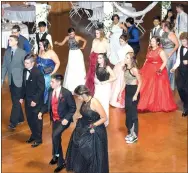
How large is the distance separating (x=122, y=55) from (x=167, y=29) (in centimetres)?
92

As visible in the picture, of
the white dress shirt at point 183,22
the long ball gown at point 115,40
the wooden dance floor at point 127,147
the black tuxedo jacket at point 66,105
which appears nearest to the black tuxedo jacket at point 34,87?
the wooden dance floor at point 127,147

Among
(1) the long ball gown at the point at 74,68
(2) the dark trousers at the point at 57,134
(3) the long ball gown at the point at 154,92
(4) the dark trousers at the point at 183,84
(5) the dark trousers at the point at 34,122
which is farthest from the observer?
(1) the long ball gown at the point at 74,68

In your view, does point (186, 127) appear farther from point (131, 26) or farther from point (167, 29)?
point (131, 26)

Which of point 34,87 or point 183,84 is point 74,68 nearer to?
point 183,84

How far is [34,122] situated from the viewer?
687 cm

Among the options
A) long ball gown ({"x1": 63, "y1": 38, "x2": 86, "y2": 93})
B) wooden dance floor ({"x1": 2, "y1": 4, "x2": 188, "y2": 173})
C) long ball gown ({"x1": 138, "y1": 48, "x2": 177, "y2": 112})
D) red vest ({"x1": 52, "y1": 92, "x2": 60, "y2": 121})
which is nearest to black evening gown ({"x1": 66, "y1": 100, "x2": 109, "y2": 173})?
red vest ({"x1": 52, "y1": 92, "x2": 60, "y2": 121})

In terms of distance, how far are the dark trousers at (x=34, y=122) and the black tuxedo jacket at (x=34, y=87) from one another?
0.26ft

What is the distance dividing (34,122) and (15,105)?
623mm

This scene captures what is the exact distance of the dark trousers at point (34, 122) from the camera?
6.79 meters

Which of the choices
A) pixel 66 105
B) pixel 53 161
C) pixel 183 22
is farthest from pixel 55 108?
pixel 183 22

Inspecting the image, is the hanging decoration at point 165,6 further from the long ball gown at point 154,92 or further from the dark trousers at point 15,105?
the dark trousers at point 15,105

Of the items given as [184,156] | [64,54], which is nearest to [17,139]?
[184,156]

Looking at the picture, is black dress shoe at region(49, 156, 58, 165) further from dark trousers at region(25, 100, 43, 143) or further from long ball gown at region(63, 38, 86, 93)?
long ball gown at region(63, 38, 86, 93)

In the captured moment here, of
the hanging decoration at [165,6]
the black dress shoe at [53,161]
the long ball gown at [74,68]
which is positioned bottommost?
the black dress shoe at [53,161]
